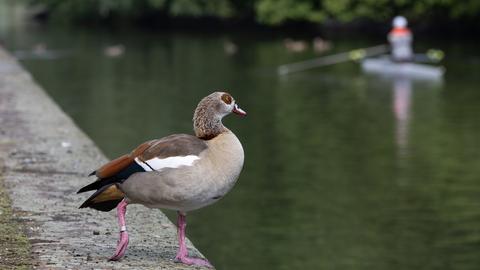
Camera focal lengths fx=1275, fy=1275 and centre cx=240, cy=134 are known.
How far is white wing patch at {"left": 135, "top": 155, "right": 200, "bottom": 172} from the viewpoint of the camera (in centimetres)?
618

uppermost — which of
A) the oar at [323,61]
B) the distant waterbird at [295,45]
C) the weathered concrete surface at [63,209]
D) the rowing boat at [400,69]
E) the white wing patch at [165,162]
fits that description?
the white wing patch at [165,162]

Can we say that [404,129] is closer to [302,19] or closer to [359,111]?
[359,111]

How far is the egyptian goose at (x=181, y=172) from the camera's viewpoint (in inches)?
242

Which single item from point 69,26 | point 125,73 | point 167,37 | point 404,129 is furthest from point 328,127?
point 69,26

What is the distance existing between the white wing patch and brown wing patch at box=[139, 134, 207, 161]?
0.08 ft

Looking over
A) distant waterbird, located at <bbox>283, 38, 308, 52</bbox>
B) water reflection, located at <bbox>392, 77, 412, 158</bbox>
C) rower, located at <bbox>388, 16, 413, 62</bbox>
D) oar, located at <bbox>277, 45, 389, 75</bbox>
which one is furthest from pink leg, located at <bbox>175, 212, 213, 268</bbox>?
distant waterbird, located at <bbox>283, 38, 308, 52</bbox>

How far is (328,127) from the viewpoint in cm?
2252

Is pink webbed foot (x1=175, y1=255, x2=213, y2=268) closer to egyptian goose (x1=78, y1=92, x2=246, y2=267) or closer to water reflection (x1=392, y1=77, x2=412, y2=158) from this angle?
egyptian goose (x1=78, y1=92, x2=246, y2=267)

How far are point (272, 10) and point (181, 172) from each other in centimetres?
4796

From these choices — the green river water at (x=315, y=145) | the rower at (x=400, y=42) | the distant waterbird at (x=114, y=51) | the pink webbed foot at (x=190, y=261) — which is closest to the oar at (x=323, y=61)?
the green river water at (x=315, y=145)

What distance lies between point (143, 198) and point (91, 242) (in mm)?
926

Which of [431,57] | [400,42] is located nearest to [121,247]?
[400,42]

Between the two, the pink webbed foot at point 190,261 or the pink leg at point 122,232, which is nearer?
the pink leg at point 122,232

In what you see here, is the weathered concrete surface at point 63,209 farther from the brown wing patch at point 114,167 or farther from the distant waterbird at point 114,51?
the distant waterbird at point 114,51
